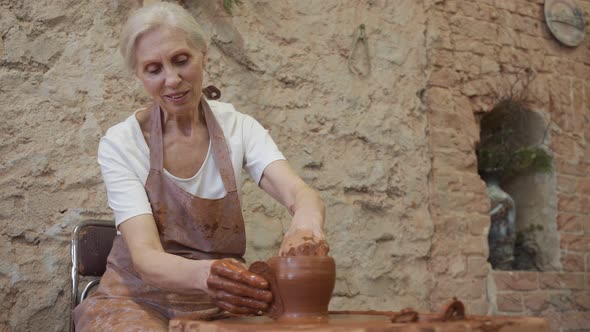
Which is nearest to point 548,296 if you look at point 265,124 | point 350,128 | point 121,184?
point 350,128

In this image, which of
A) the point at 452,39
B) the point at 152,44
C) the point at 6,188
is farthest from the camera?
the point at 452,39

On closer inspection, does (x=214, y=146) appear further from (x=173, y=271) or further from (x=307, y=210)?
(x=173, y=271)

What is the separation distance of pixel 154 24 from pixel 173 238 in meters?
0.62

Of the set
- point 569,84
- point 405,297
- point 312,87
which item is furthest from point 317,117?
point 569,84

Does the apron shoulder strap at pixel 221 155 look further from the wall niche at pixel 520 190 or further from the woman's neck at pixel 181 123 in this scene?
the wall niche at pixel 520 190

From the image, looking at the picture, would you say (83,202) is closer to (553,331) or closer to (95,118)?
(95,118)

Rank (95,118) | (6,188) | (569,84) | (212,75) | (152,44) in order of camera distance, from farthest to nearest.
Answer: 1. (569,84)
2. (212,75)
3. (95,118)
4. (6,188)
5. (152,44)

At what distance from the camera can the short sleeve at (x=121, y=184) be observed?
197 centimetres

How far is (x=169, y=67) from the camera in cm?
203

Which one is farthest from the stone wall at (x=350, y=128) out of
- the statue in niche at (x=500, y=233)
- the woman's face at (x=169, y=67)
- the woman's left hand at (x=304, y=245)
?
the woman's left hand at (x=304, y=245)

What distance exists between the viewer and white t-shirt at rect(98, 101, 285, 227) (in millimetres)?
2002

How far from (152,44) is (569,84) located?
3.17 meters

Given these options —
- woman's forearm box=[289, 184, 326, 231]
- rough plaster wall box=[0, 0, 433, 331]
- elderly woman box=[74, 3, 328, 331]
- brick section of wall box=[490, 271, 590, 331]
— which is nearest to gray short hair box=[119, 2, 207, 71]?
elderly woman box=[74, 3, 328, 331]

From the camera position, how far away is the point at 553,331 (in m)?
4.05
